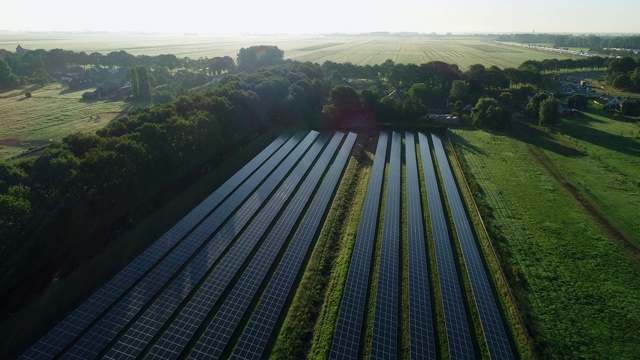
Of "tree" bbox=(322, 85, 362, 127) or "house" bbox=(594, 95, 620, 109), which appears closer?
"tree" bbox=(322, 85, 362, 127)

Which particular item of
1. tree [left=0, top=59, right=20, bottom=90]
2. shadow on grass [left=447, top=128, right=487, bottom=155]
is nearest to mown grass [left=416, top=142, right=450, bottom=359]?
shadow on grass [left=447, top=128, right=487, bottom=155]

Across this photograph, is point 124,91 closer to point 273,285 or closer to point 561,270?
point 273,285

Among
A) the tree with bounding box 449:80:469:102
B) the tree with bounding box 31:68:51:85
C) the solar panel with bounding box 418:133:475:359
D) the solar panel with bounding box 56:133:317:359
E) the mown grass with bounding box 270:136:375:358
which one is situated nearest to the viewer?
the solar panel with bounding box 56:133:317:359

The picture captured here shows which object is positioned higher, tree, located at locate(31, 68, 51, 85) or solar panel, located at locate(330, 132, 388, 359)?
tree, located at locate(31, 68, 51, 85)

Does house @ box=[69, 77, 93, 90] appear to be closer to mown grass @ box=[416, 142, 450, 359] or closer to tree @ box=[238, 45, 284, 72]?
tree @ box=[238, 45, 284, 72]

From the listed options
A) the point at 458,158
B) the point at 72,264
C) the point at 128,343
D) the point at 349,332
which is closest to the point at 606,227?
the point at 458,158

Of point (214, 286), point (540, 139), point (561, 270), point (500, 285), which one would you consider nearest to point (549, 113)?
point (540, 139)

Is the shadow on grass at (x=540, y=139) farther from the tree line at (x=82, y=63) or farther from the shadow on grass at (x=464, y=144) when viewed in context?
the tree line at (x=82, y=63)
